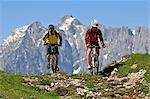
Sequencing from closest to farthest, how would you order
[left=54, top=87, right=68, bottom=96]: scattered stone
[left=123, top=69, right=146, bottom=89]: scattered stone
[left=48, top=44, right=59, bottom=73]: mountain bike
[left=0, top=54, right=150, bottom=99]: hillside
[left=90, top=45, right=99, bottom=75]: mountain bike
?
[left=0, top=54, right=150, bottom=99]: hillside → [left=54, top=87, right=68, bottom=96]: scattered stone → [left=123, top=69, right=146, bottom=89]: scattered stone → [left=90, top=45, right=99, bottom=75]: mountain bike → [left=48, top=44, right=59, bottom=73]: mountain bike

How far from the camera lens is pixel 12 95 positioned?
74.5 ft

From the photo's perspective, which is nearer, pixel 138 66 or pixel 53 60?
pixel 138 66

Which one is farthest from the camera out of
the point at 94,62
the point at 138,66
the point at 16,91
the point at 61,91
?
the point at 94,62

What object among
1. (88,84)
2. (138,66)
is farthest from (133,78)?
(88,84)

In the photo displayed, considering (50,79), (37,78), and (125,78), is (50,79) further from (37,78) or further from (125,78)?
(125,78)

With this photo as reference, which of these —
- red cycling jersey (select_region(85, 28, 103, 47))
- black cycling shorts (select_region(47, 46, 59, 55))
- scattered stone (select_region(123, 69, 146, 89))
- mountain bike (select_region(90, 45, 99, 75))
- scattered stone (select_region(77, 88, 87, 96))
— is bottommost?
scattered stone (select_region(77, 88, 87, 96))

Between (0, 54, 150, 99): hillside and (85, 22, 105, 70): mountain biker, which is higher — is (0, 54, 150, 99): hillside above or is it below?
below

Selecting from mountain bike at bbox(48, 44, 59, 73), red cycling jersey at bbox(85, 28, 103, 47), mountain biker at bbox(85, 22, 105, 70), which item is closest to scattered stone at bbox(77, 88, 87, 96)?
mountain biker at bbox(85, 22, 105, 70)

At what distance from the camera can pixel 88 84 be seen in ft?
91.9

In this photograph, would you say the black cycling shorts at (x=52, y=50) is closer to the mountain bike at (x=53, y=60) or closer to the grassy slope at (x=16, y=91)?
the mountain bike at (x=53, y=60)

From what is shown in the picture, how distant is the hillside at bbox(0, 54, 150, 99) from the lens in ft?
79.7

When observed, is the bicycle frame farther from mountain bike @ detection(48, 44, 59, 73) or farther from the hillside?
the hillside

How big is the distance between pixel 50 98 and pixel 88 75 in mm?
8708

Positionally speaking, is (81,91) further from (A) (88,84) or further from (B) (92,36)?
(B) (92,36)
